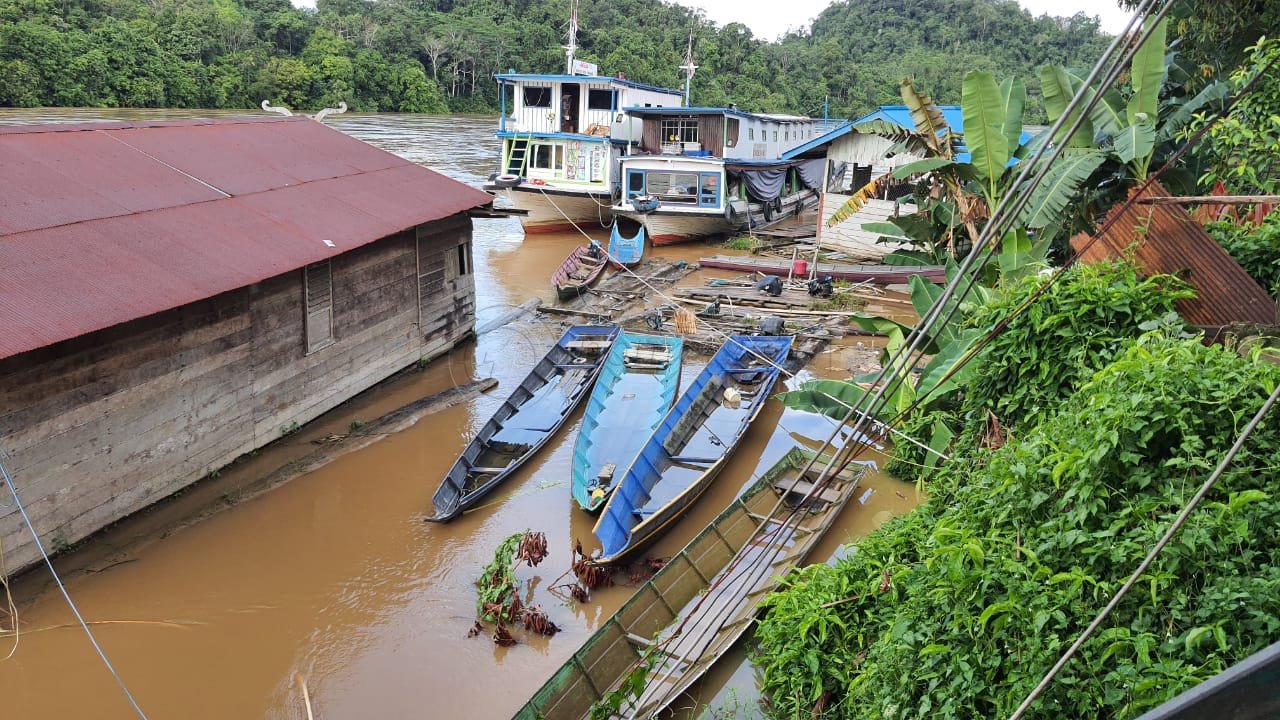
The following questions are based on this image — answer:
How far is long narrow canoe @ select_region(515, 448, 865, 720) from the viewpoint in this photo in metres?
6.36

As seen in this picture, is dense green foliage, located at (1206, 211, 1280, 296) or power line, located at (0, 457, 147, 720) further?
dense green foliage, located at (1206, 211, 1280, 296)

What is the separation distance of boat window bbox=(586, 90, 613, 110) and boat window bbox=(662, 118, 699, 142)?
1.72 meters

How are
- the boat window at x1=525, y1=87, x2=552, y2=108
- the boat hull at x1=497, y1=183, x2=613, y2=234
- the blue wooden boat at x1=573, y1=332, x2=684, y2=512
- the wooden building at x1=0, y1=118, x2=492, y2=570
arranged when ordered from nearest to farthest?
the wooden building at x1=0, y1=118, x2=492, y2=570 < the blue wooden boat at x1=573, y1=332, x2=684, y2=512 < the boat hull at x1=497, y1=183, x2=613, y2=234 < the boat window at x1=525, y1=87, x2=552, y2=108

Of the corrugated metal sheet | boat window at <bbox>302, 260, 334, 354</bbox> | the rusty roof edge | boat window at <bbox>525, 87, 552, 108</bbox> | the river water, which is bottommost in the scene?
the river water

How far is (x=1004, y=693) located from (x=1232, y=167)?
6337 millimetres

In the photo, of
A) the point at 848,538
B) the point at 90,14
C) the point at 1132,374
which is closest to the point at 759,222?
the point at 848,538

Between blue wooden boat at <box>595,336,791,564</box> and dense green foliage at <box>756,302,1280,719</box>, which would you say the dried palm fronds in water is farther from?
dense green foliage at <box>756,302,1280,719</box>

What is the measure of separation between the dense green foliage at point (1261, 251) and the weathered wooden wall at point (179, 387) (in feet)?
33.1

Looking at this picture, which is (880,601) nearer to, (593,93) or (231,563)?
(231,563)

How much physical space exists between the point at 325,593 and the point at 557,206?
58.3 ft

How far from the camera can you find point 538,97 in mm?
25688

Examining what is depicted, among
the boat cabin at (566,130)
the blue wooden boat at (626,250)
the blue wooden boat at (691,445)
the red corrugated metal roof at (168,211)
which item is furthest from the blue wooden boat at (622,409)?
the boat cabin at (566,130)

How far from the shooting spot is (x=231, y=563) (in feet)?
29.2

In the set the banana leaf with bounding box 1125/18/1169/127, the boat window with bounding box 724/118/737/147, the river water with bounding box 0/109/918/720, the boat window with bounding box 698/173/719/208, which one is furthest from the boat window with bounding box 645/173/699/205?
the banana leaf with bounding box 1125/18/1169/127
